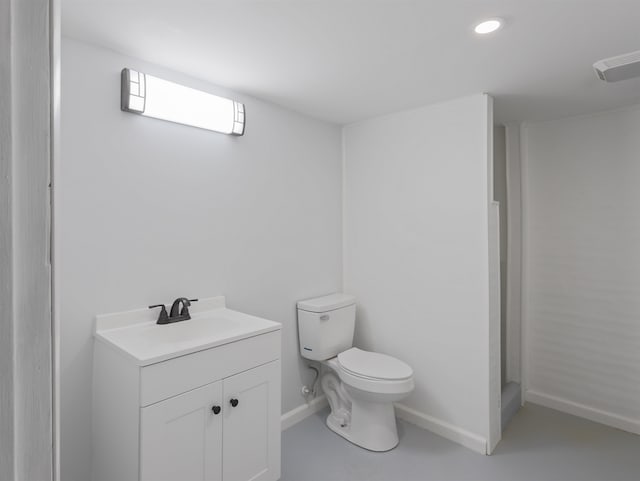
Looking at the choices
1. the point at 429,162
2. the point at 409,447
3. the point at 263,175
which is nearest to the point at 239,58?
the point at 263,175

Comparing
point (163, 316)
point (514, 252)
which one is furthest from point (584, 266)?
point (163, 316)

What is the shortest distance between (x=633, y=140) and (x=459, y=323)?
1757mm

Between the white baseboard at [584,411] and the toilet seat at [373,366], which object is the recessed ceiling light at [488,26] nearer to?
the toilet seat at [373,366]

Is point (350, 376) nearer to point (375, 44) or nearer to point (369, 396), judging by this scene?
point (369, 396)

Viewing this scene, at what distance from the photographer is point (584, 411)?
102 inches

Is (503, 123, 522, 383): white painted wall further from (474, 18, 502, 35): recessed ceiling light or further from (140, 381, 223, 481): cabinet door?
(140, 381, 223, 481): cabinet door

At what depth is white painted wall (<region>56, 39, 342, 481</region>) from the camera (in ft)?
5.20

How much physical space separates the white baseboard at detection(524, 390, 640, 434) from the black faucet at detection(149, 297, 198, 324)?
2.73m

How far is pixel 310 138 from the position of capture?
2.66 meters

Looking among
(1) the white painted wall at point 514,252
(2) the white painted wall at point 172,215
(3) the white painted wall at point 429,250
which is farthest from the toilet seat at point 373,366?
(1) the white painted wall at point 514,252

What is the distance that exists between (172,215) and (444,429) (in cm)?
220

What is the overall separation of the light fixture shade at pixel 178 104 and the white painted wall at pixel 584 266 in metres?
2.36

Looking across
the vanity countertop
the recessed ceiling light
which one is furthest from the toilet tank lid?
the recessed ceiling light

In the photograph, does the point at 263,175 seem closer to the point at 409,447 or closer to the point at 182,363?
the point at 182,363
